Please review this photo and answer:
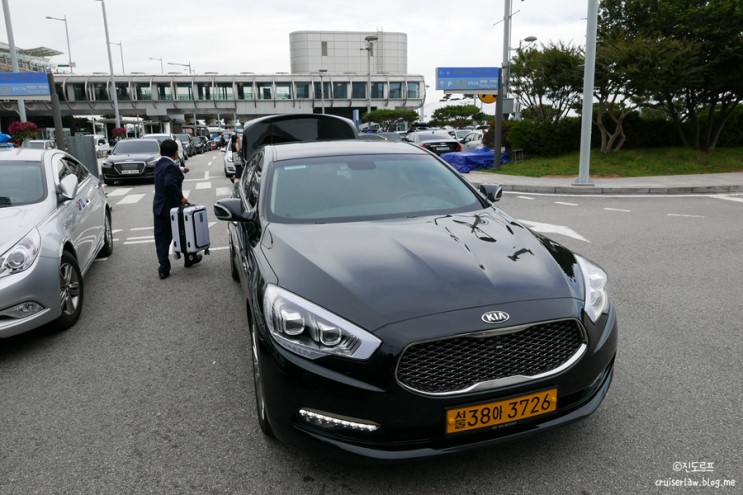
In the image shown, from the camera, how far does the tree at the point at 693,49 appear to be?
51.1ft

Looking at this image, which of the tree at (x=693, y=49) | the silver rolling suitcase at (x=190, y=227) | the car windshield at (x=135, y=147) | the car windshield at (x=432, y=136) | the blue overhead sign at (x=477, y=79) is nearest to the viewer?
the silver rolling suitcase at (x=190, y=227)

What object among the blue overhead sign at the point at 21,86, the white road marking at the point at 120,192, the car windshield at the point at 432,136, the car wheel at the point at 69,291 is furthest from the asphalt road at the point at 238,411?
the blue overhead sign at the point at 21,86

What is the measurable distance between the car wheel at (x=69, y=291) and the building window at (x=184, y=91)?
81.4 meters

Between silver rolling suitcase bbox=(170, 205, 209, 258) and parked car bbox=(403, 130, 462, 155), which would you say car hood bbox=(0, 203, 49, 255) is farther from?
parked car bbox=(403, 130, 462, 155)

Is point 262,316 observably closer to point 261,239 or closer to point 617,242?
point 261,239

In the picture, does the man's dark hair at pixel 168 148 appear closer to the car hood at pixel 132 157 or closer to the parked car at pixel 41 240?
the parked car at pixel 41 240

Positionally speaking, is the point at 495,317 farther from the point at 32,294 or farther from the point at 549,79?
the point at 549,79

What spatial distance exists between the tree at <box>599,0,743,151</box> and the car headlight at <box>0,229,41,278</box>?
15814 mm

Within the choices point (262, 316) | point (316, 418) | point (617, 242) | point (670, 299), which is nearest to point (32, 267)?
point (262, 316)

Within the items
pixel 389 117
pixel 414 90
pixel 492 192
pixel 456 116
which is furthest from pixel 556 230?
pixel 414 90

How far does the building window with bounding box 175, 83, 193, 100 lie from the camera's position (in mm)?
79625

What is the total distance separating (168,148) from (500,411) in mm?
5287

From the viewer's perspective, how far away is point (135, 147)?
1995cm
